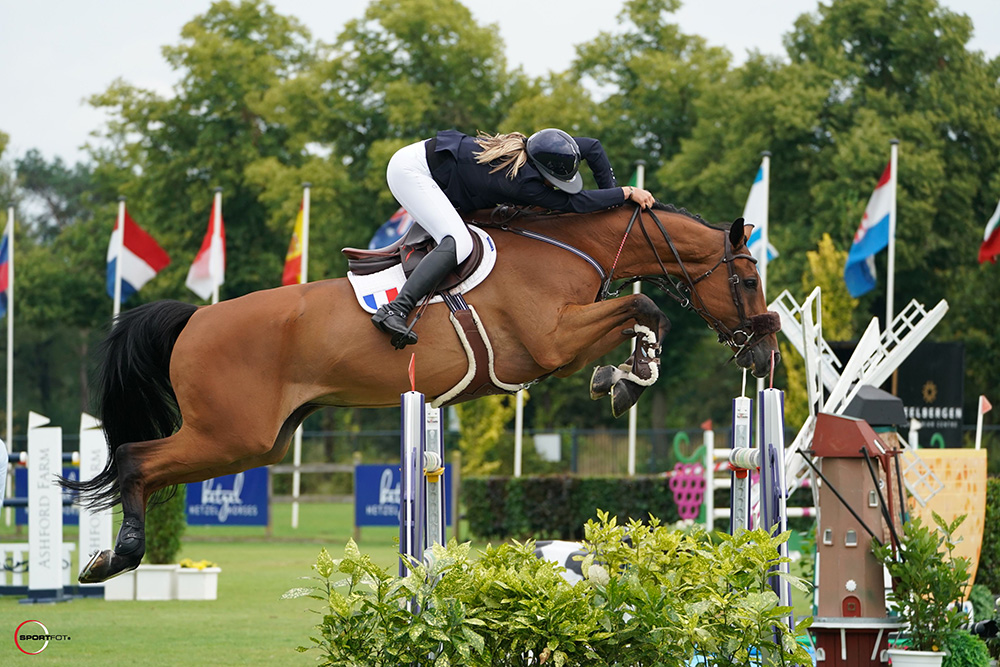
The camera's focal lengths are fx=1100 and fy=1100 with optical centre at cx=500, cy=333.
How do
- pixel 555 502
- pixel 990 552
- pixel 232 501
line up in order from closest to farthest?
pixel 990 552 < pixel 555 502 < pixel 232 501

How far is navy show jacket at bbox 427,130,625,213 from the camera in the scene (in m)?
4.71

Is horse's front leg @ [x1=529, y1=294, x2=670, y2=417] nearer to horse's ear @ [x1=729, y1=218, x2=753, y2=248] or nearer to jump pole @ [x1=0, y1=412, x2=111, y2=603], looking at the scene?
horse's ear @ [x1=729, y1=218, x2=753, y2=248]

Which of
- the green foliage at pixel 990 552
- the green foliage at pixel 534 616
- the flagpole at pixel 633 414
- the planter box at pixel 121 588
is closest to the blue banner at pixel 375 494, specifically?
the flagpole at pixel 633 414

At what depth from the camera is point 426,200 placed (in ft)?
15.6

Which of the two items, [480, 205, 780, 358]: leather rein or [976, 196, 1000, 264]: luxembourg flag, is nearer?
[480, 205, 780, 358]: leather rein

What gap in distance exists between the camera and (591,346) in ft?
15.5

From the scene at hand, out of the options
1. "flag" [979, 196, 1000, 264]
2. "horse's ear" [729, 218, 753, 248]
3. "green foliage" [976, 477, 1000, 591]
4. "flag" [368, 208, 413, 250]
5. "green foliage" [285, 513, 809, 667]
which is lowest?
"green foliage" [976, 477, 1000, 591]

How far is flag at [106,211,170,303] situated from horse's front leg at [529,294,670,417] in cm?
1374

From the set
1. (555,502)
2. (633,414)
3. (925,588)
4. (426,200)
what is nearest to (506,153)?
(426,200)

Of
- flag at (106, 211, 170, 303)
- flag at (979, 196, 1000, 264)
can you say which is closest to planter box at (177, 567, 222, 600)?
flag at (106, 211, 170, 303)

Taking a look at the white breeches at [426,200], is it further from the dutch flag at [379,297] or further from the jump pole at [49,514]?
the jump pole at [49,514]

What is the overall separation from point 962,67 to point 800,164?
14.5ft

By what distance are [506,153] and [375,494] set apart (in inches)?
469

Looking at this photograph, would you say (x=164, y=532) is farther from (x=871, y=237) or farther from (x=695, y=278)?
(x=871, y=237)
